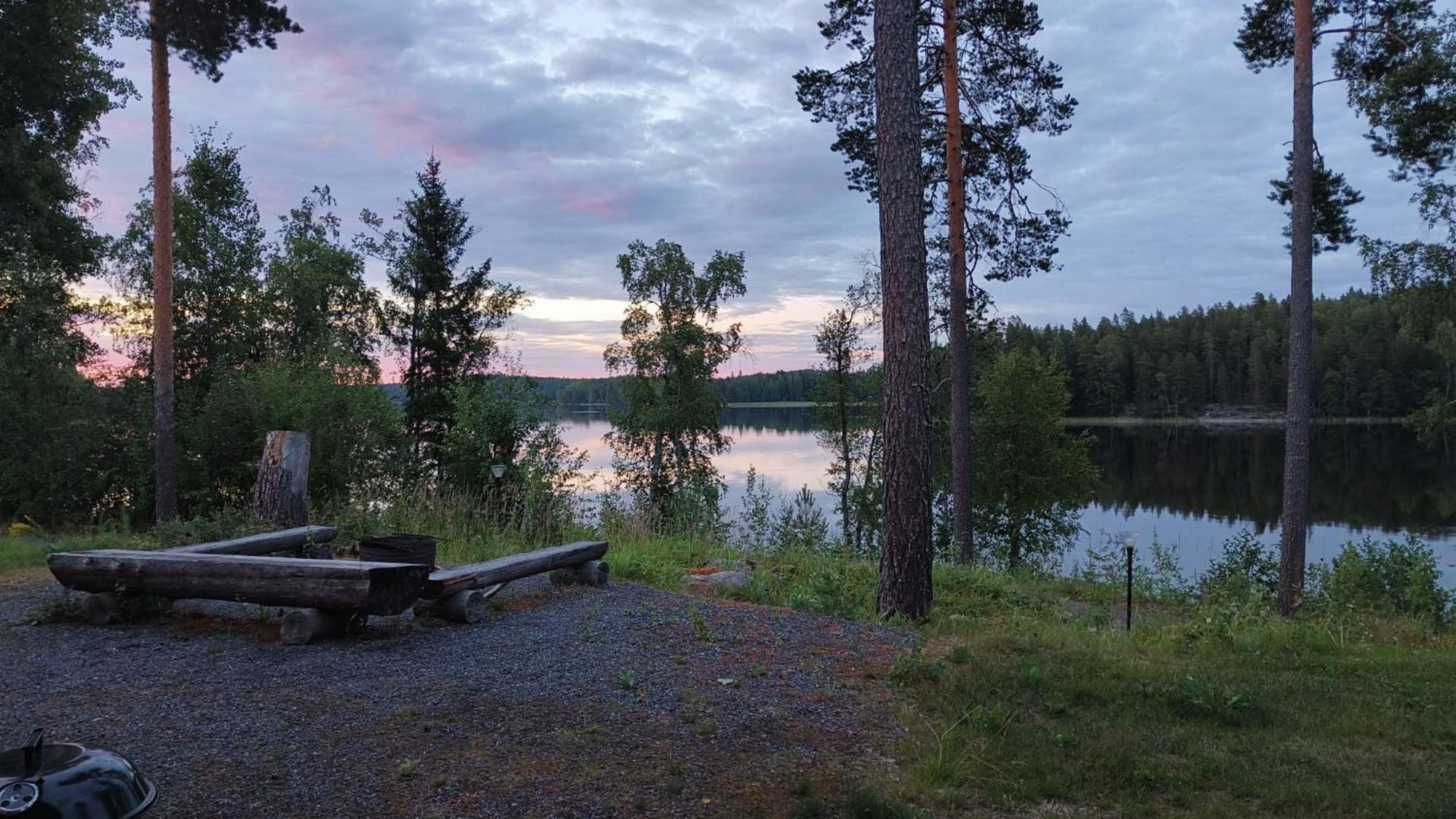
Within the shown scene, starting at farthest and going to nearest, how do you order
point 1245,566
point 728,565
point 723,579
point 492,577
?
point 1245,566
point 728,565
point 723,579
point 492,577

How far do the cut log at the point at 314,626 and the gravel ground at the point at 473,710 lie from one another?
7cm

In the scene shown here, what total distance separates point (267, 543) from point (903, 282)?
19.2ft

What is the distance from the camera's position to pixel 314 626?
5.06 m

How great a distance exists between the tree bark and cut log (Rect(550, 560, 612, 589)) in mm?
2585

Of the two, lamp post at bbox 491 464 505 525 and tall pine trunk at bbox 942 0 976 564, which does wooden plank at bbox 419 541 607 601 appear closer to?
lamp post at bbox 491 464 505 525

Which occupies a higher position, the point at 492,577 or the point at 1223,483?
the point at 492,577

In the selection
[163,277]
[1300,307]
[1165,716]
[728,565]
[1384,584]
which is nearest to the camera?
[1165,716]

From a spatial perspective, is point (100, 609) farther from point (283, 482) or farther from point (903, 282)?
point (903, 282)

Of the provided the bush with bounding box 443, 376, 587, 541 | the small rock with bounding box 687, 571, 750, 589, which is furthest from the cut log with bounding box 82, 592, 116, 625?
the bush with bounding box 443, 376, 587, 541

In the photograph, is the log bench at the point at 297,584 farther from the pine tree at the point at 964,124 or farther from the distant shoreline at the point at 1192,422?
the distant shoreline at the point at 1192,422

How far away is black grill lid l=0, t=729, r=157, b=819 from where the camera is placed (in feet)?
4.47

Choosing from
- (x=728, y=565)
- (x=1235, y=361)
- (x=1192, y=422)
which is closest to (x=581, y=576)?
(x=728, y=565)

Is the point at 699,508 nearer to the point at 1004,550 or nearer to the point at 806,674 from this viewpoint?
the point at 806,674

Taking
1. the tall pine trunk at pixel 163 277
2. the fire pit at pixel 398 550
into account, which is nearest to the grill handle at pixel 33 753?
the fire pit at pixel 398 550
